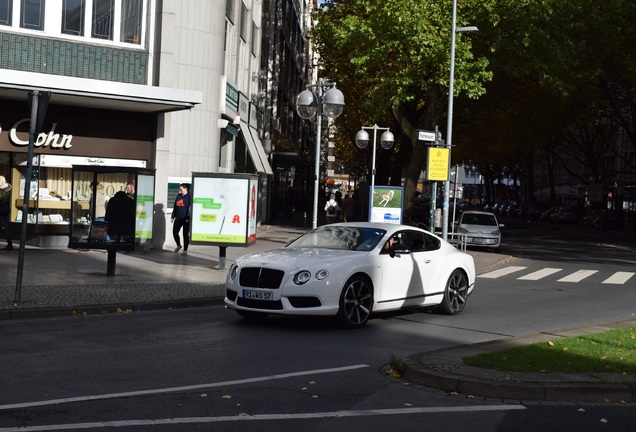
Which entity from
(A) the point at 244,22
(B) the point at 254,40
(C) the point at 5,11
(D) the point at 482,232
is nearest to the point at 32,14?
(C) the point at 5,11

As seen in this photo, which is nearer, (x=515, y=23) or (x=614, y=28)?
(x=515, y=23)

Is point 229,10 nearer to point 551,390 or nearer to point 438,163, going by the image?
point 438,163

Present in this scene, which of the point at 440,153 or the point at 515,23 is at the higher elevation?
the point at 515,23

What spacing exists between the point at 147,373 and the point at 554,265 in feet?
67.5

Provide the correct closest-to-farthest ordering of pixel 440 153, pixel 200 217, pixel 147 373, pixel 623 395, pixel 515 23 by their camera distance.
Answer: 1. pixel 623 395
2. pixel 147 373
3. pixel 200 217
4. pixel 440 153
5. pixel 515 23

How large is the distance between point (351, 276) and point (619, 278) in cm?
1289

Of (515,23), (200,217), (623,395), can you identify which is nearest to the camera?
(623,395)

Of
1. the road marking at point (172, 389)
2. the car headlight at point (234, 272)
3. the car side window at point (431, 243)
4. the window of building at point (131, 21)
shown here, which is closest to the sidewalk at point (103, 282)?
the car headlight at point (234, 272)

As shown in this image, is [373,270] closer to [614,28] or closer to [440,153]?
[440,153]

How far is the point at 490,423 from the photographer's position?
7.01m

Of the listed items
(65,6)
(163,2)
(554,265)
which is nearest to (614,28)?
(554,265)

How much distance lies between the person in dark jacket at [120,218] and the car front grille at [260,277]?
5841mm

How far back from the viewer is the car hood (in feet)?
39.4

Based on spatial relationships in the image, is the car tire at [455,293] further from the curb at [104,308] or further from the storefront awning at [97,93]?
the storefront awning at [97,93]
